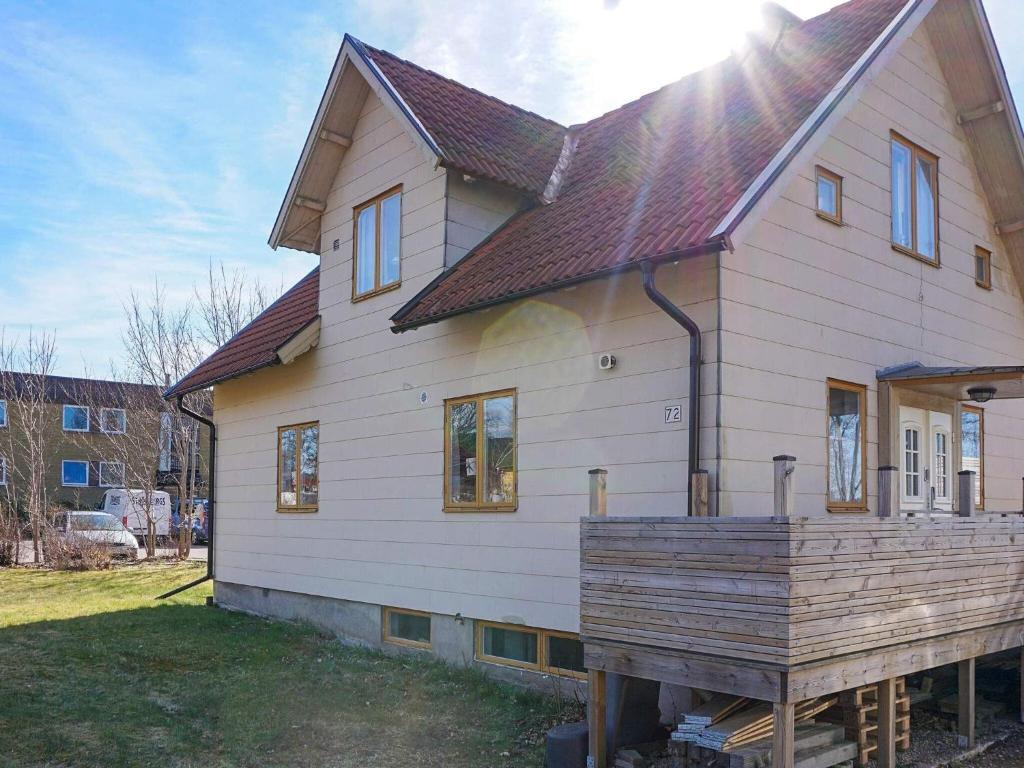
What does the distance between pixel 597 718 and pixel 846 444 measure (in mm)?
3906

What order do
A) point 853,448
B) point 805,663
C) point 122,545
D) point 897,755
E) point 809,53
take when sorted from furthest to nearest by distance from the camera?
point 122,545 < point 809,53 < point 853,448 < point 897,755 < point 805,663

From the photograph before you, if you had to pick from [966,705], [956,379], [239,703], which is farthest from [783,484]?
[239,703]

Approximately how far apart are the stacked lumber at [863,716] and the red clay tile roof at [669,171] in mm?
3817

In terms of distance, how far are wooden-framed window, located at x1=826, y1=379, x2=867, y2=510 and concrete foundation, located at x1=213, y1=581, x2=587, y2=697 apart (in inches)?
123

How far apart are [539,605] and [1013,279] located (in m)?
8.14

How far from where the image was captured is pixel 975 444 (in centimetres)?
1160

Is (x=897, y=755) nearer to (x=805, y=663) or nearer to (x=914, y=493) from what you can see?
(x=805, y=663)

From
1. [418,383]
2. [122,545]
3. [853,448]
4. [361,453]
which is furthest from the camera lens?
[122,545]

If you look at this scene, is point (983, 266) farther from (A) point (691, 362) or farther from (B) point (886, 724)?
(B) point (886, 724)

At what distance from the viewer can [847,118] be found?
956 cm

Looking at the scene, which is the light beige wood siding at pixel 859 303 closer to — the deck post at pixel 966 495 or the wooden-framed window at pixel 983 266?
the wooden-framed window at pixel 983 266

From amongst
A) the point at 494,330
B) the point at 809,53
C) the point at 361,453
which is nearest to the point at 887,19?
the point at 809,53

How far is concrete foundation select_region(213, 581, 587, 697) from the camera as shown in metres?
9.52

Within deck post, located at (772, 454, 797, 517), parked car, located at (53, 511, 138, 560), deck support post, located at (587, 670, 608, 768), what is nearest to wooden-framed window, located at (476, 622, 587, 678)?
deck support post, located at (587, 670, 608, 768)
